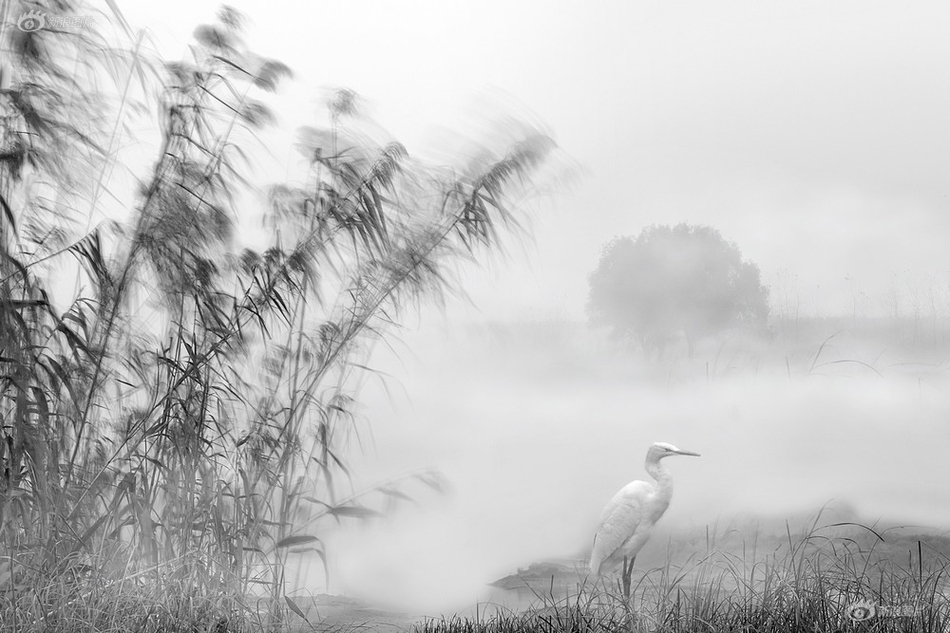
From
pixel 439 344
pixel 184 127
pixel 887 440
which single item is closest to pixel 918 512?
pixel 887 440

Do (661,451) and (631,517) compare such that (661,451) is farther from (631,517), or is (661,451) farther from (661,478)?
(631,517)

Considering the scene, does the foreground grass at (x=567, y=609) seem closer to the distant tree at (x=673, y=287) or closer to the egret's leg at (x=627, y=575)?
the egret's leg at (x=627, y=575)

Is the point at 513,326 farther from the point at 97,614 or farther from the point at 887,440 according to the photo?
the point at 97,614

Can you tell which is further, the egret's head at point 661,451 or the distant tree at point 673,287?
the distant tree at point 673,287

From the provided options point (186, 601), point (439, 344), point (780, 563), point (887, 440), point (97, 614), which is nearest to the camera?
point (97, 614)

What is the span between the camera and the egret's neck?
2527 mm

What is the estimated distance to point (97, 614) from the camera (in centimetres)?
186

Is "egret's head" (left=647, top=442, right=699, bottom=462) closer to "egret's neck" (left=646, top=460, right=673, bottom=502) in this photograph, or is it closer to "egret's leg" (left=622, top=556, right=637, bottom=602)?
"egret's neck" (left=646, top=460, right=673, bottom=502)

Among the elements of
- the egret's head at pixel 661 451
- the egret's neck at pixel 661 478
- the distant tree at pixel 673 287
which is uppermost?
the distant tree at pixel 673 287

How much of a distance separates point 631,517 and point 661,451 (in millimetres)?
221

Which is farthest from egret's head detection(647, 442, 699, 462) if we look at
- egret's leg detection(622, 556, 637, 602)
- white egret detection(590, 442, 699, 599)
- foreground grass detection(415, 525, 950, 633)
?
foreground grass detection(415, 525, 950, 633)

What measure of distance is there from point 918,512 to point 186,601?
7.19 feet

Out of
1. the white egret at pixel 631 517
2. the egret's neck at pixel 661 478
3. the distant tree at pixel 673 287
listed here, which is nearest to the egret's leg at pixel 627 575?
the white egret at pixel 631 517

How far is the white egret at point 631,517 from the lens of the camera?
2.49 m
